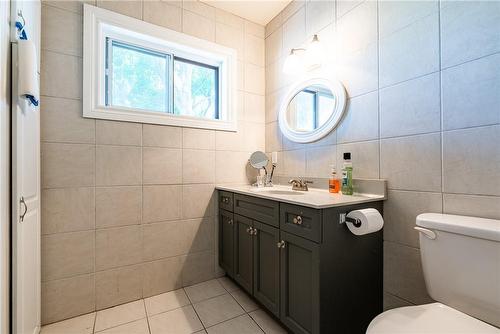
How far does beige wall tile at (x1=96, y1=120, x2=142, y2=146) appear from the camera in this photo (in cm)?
161

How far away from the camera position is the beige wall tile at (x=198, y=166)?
192 cm

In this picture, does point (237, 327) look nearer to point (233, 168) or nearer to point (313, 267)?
point (313, 267)

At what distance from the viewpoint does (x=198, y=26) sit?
6.54 feet

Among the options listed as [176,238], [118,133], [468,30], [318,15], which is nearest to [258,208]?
[176,238]

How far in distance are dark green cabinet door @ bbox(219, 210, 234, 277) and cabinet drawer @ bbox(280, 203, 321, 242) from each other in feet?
2.21

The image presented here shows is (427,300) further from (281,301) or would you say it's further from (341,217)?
(281,301)

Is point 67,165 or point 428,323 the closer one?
point 428,323

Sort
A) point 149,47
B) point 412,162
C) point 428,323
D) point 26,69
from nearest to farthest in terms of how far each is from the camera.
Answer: point 428,323 → point 26,69 → point 412,162 → point 149,47

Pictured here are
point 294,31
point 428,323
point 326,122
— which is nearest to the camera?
point 428,323

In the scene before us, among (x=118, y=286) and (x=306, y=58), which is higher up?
(x=306, y=58)

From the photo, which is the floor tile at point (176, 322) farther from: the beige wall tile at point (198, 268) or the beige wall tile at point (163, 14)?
the beige wall tile at point (163, 14)

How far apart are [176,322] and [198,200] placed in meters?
0.88

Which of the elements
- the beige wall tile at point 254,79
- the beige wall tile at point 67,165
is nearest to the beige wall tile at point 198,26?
the beige wall tile at point 254,79

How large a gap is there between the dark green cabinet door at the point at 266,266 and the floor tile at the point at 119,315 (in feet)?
2.76
